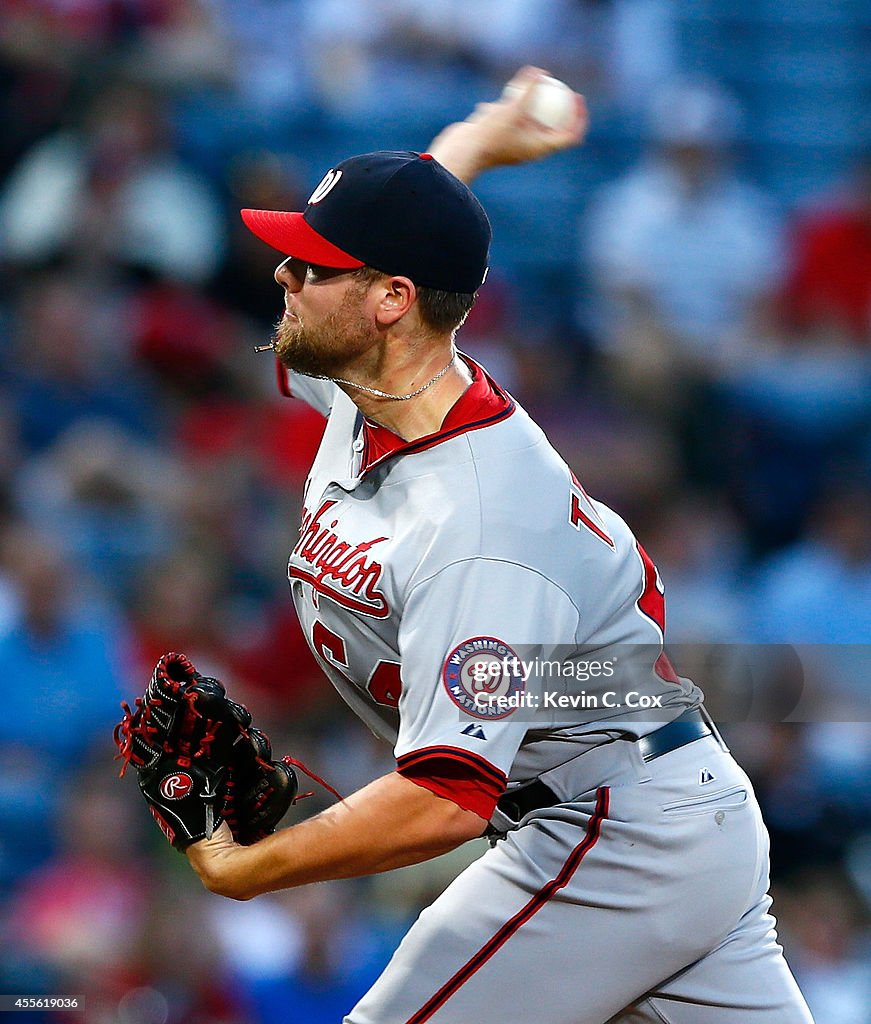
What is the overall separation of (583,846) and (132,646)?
3340 mm

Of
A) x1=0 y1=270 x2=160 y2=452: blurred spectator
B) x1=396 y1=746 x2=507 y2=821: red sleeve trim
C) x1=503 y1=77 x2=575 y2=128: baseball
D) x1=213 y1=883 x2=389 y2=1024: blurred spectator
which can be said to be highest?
x1=503 y1=77 x2=575 y2=128: baseball

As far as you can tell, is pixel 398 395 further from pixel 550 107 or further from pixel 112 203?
pixel 112 203

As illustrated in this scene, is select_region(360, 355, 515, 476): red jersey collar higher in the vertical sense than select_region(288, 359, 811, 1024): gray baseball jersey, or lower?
higher

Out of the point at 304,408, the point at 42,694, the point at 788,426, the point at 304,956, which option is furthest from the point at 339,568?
the point at 788,426

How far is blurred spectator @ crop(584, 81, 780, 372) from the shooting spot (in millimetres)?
7305

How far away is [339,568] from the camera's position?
272cm

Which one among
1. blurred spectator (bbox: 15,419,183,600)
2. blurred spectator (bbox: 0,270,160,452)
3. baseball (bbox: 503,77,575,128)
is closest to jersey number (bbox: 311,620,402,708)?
baseball (bbox: 503,77,575,128)

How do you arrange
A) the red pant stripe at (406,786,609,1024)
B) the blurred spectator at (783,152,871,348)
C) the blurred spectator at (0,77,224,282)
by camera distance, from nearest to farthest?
the red pant stripe at (406,786,609,1024), the blurred spectator at (0,77,224,282), the blurred spectator at (783,152,871,348)

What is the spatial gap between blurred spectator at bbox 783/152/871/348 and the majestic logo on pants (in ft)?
17.1

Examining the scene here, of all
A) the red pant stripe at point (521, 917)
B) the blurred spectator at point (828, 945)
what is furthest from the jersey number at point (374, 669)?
the blurred spectator at point (828, 945)

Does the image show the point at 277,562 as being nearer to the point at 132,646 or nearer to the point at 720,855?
the point at 132,646

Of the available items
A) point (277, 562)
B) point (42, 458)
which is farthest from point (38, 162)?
point (277, 562)

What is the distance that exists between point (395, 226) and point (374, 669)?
0.79 m

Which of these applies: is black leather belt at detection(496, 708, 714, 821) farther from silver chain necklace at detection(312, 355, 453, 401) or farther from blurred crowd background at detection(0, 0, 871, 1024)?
blurred crowd background at detection(0, 0, 871, 1024)
